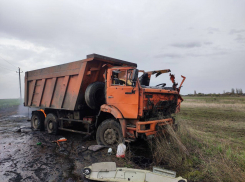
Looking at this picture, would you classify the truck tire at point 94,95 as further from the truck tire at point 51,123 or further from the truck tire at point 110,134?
the truck tire at point 51,123

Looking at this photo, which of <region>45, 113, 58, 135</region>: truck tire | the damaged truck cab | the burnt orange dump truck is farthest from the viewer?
<region>45, 113, 58, 135</region>: truck tire

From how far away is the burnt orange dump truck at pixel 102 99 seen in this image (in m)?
4.96

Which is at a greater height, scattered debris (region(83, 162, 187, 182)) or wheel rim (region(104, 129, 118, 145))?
wheel rim (region(104, 129, 118, 145))

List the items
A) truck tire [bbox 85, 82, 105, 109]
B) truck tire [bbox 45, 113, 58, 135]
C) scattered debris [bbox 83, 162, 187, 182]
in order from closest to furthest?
scattered debris [bbox 83, 162, 187, 182]
truck tire [bbox 85, 82, 105, 109]
truck tire [bbox 45, 113, 58, 135]

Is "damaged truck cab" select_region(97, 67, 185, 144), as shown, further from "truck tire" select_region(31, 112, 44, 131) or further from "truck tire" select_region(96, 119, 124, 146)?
"truck tire" select_region(31, 112, 44, 131)

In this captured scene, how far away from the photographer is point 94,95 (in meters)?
6.17

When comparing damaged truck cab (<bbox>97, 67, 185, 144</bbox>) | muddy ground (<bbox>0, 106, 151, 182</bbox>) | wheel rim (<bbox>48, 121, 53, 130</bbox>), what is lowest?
muddy ground (<bbox>0, 106, 151, 182</bbox>)

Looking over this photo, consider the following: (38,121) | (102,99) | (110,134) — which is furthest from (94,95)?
(38,121)

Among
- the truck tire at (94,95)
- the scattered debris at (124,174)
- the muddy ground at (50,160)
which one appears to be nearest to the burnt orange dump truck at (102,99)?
the truck tire at (94,95)

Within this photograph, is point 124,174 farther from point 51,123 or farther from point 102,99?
point 51,123

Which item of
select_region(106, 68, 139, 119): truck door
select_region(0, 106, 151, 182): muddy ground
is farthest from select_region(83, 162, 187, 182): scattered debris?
select_region(106, 68, 139, 119): truck door

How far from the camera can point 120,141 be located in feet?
16.8

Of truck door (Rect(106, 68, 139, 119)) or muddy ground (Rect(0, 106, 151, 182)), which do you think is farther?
truck door (Rect(106, 68, 139, 119))

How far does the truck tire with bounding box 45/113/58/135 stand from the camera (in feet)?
25.8
